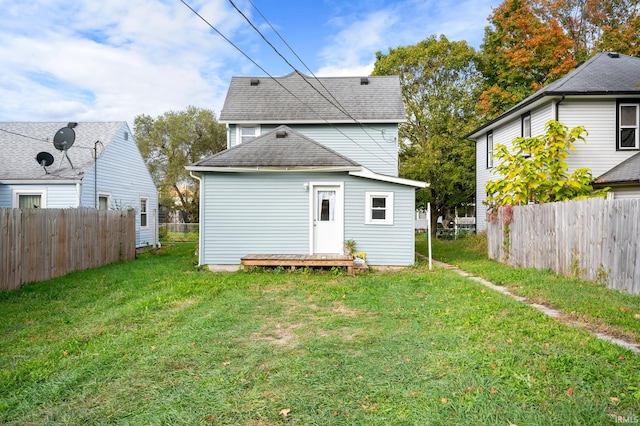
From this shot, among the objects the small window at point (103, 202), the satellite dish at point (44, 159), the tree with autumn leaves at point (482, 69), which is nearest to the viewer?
the satellite dish at point (44, 159)

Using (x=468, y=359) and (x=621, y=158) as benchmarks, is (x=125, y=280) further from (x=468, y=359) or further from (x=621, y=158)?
(x=621, y=158)

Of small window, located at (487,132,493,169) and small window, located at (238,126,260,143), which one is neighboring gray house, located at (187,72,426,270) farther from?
small window, located at (487,132,493,169)

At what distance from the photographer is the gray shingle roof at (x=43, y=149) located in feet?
46.5

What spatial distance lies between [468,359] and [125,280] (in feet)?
26.7

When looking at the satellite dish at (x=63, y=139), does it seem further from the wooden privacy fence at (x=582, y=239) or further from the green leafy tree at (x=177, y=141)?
the green leafy tree at (x=177, y=141)

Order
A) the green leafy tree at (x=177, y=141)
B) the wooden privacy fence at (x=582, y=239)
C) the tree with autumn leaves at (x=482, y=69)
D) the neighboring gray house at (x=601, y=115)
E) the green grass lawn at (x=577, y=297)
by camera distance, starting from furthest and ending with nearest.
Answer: the green leafy tree at (x=177, y=141) → the tree with autumn leaves at (x=482, y=69) → the neighboring gray house at (x=601, y=115) → the wooden privacy fence at (x=582, y=239) → the green grass lawn at (x=577, y=297)

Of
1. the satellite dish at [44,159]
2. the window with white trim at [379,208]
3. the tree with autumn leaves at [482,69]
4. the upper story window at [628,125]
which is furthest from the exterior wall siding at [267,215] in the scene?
the tree with autumn leaves at [482,69]

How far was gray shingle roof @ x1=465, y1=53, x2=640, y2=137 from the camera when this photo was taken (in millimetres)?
12639

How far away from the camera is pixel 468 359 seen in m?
3.93

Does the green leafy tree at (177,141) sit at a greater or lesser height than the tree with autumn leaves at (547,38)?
lesser

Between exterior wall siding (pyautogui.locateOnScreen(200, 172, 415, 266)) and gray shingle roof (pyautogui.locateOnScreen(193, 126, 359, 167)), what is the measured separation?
31cm

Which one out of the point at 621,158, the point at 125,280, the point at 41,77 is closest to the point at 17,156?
the point at 41,77

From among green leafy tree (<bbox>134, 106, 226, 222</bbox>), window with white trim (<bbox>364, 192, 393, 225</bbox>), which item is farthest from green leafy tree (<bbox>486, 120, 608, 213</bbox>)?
green leafy tree (<bbox>134, 106, 226, 222</bbox>)

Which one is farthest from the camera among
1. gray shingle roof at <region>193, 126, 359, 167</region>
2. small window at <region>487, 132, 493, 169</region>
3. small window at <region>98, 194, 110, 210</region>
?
small window at <region>487, 132, 493, 169</region>
